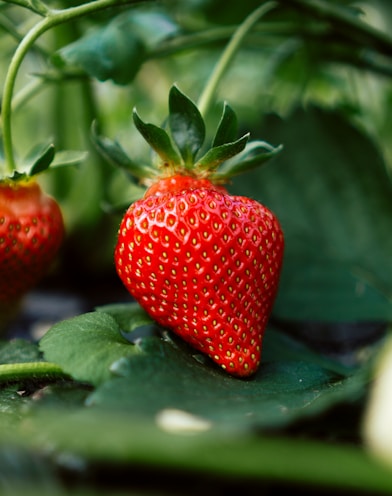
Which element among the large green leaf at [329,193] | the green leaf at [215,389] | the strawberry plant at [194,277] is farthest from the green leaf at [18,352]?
the large green leaf at [329,193]

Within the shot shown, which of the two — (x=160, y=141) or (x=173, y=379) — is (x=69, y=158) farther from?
(x=173, y=379)

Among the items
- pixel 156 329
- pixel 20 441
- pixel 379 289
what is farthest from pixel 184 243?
pixel 379 289

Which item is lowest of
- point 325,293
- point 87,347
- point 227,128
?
point 325,293

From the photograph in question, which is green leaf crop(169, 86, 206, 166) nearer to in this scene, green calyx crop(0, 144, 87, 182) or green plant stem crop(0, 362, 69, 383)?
green calyx crop(0, 144, 87, 182)

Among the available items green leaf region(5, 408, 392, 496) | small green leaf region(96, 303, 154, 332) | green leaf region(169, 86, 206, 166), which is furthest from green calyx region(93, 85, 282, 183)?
green leaf region(5, 408, 392, 496)

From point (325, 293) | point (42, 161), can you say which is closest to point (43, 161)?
point (42, 161)

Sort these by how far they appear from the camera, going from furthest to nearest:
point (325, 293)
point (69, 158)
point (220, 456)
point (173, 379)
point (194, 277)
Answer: point (325, 293)
point (69, 158)
point (194, 277)
point (173, 379)
point (220, 456)
